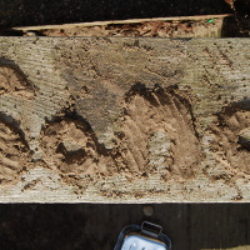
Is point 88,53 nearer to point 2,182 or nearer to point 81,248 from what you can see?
point 2,182

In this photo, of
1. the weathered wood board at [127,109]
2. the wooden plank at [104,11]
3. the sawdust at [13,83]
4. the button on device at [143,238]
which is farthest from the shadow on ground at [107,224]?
the wooden plank at [104,11]

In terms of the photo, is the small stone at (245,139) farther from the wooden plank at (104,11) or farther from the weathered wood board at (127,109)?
the wooden plank at (104,11)

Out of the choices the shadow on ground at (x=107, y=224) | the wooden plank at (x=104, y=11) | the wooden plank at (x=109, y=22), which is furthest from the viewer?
the shadow on ground at (x=107, y=224)

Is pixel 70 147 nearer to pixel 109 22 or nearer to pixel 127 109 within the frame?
pixel 127 109

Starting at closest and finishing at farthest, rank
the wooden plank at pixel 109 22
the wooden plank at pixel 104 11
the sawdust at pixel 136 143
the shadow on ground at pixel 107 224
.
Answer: the sawdust at pixel 136 143, the wooden plank at pixel 109 22, the wooden plank at pixel 104 11, the shadow on ground at pixel 107 224

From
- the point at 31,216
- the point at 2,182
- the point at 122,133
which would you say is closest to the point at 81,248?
the point at 31,216

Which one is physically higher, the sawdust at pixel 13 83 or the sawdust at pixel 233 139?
the sawdust at pixel 13 83
